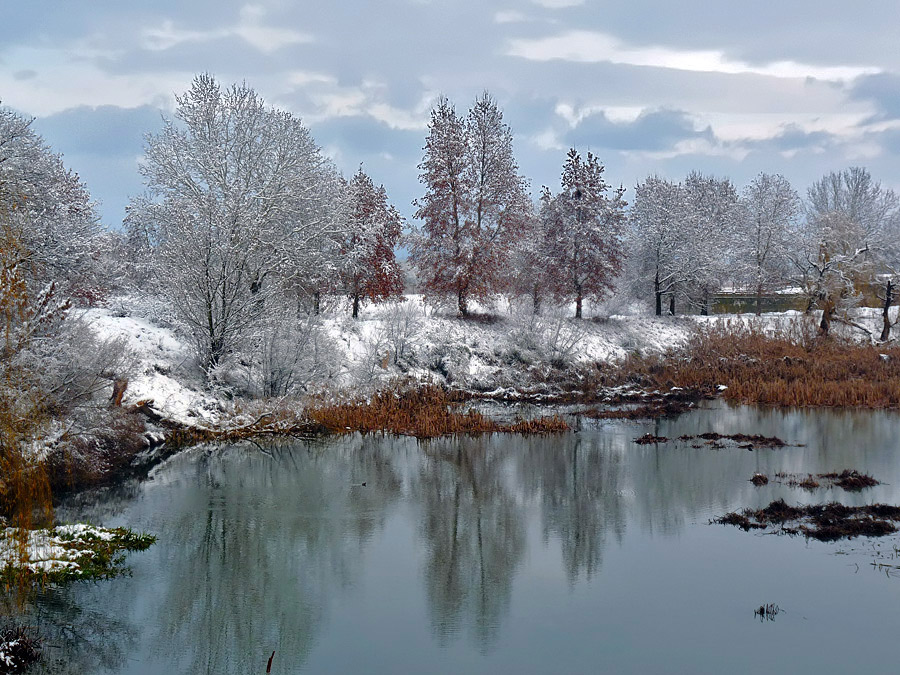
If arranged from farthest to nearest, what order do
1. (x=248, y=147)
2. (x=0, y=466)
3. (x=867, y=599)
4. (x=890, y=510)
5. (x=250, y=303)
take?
(x=248, y=147) < (x=250, y=303) < (x=890, y=510) < (x=867, y=599) < (x=0, y=466)

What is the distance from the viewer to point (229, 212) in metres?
27.7

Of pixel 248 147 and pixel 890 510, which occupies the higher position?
pixel 248 147

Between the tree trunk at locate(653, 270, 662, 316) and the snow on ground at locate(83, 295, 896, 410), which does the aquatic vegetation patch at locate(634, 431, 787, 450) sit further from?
the tree trunk at locate(653, 270, 662, 316)

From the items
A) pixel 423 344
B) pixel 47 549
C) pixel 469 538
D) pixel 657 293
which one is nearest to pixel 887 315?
pixel 657 293

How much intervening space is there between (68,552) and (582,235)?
35307 millimetres

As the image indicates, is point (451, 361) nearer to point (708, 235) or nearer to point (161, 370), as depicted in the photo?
point (161, 370)

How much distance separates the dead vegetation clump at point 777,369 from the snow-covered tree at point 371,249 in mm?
13417

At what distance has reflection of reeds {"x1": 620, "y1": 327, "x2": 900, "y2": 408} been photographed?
100.0 ft

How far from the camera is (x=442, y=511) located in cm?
1662

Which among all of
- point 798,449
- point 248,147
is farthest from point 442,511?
point 248,147

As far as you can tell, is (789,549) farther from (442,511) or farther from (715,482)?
(442,511)

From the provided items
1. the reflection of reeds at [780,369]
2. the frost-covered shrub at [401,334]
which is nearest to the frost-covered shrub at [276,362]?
the frost-covered shrub at [401,334]

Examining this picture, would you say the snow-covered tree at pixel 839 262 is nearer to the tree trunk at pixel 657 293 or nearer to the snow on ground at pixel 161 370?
the tree trunk at pixel 657 293

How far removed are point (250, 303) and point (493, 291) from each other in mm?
16250
